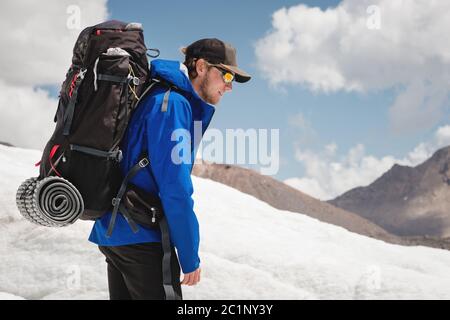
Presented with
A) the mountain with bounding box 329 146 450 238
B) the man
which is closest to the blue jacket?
the man

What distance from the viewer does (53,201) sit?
286 cm

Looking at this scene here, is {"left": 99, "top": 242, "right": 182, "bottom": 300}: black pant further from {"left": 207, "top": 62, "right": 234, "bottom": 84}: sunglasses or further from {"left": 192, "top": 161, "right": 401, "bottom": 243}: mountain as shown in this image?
{"left": 192, "top": 161, "right": 401, "bottom": 243}: mountain

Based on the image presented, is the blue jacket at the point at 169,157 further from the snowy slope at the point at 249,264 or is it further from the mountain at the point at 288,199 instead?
the mountain at the point at 288,199

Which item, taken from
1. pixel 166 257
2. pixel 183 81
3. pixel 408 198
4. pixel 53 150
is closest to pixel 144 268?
pixel 166 257

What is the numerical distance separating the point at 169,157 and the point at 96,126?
473 millimetres

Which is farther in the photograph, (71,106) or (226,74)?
(226,74)

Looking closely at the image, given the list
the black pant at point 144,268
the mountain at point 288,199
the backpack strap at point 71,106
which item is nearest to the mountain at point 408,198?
the mountain at point 288,199

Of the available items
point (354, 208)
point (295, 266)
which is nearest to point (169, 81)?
point (295, 266)

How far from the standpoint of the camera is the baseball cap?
312 cm

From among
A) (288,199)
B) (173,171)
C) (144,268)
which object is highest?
(288,199)

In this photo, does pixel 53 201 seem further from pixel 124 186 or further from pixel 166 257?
pixel 166 257

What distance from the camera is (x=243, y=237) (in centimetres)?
782

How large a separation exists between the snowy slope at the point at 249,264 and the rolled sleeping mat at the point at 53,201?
3.10 meters
